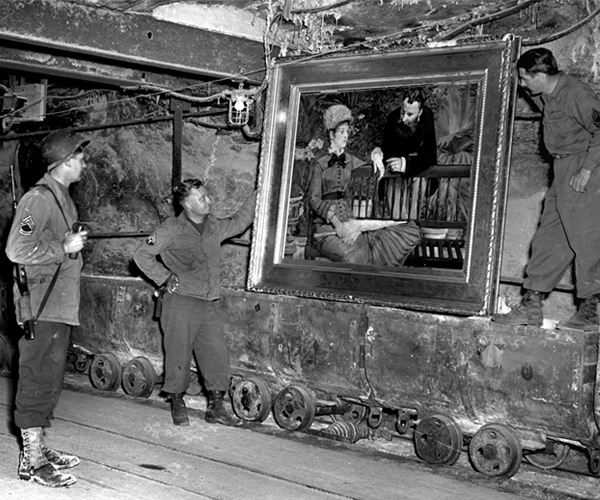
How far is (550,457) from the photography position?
6090 mm

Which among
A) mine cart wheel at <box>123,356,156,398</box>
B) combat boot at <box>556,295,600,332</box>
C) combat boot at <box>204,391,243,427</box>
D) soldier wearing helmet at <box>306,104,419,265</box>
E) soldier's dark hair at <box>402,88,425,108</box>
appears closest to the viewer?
combat boot at <box>556,295,600,332</box>

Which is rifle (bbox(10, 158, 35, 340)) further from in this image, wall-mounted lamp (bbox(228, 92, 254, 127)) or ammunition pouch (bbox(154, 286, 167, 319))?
wall-mounted lamp (bbox(228, 92, 254, 127))

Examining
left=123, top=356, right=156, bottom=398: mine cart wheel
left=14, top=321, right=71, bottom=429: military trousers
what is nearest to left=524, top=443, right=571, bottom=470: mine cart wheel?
left=14, top=321, right=71, bottom=429: military trousers

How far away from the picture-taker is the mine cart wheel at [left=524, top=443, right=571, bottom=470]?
5.74 metres

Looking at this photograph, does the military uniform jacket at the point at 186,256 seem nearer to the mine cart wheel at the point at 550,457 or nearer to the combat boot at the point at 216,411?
the combat boot at the point at 216,411

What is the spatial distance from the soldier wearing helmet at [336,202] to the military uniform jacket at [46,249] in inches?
83.4

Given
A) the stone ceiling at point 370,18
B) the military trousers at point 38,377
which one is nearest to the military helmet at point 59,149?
the military trousers at point 38,377

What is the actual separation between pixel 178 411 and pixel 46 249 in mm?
2334

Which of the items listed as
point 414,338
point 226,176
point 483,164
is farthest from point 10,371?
point 483,164

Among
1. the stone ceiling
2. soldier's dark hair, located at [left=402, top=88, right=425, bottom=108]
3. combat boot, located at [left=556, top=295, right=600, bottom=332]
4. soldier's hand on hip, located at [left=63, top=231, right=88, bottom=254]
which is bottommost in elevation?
combat boot, located at [left=556, top=295, right=600, bottom=332]

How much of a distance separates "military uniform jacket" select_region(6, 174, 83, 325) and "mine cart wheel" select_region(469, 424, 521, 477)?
272 centimetres

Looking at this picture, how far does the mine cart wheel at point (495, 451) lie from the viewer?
5.38 metres

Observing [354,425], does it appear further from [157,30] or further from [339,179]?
[157,30]

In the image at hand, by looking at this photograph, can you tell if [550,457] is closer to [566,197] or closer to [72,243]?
[566,197]
